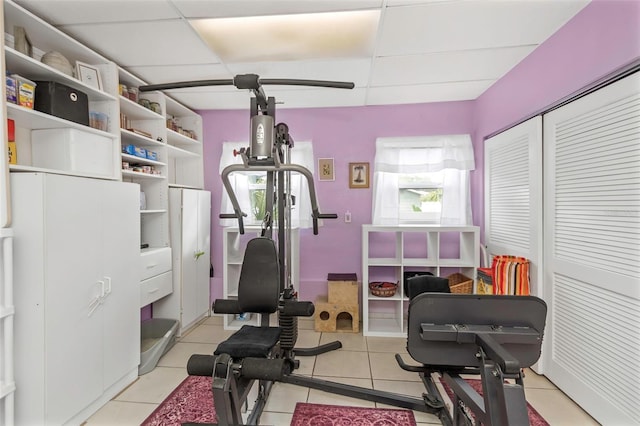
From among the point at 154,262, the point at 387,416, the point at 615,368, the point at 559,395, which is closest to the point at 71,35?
the point at 154,262

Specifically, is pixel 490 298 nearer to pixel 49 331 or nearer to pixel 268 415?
pixel 268 415

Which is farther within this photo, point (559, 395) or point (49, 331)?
point (559, 395)

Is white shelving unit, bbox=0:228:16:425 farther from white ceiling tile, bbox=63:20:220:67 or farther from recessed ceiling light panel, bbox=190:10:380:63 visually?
recessed ceiling light panel, bbox=190:10:380:63

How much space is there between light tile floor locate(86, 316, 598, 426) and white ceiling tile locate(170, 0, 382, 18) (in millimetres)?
2516

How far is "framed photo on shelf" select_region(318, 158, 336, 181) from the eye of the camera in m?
3.54

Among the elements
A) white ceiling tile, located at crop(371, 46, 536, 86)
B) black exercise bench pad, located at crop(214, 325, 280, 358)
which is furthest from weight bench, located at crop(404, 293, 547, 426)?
white ceiling tile, located at crop(371, 46, 536, 86)

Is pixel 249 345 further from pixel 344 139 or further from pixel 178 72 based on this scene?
pixel 344 139

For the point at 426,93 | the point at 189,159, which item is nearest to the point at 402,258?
the point at 426,93

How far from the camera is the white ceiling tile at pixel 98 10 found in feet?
5.74

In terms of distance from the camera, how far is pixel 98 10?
181cm

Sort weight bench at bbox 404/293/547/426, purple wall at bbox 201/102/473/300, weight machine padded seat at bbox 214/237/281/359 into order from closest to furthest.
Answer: weight bench at bbox 404/293/547/426
weight machine padded seat at bbox 214/237/281/359
purple wall at bbox 201/102/473/300

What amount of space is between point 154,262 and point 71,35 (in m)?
1.80

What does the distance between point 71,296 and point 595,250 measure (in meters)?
3.11

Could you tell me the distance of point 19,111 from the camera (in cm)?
169
